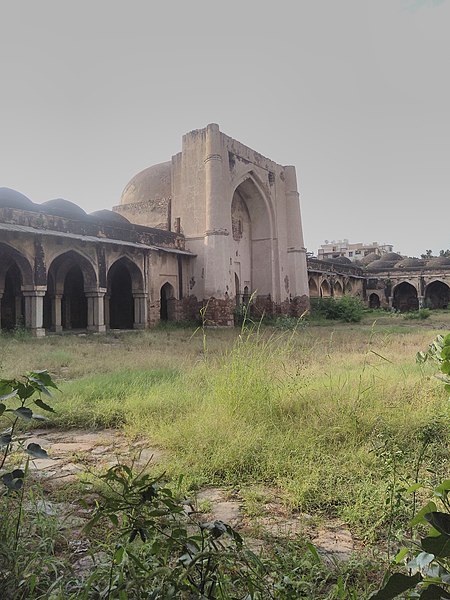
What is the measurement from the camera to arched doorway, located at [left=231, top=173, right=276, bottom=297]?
21203 mm

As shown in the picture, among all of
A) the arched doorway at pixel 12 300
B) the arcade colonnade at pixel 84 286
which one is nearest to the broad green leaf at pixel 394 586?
the arcade colonnade at pixel 84 286

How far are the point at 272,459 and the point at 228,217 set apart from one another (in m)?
16.2

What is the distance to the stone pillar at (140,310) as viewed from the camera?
16.6 metres

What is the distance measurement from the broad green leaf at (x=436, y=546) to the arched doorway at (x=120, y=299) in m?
18.5

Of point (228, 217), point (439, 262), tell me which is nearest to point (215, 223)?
point (228, 217)

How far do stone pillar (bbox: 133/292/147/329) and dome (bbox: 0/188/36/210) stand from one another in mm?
4763

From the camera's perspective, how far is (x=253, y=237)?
2209 centimetres

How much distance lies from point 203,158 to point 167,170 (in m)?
4.17

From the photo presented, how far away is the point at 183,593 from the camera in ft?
4.25

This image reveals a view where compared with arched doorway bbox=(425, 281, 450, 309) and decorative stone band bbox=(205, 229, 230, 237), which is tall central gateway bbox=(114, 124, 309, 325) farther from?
arched doorway bbox=(425, 281, 450, 309)

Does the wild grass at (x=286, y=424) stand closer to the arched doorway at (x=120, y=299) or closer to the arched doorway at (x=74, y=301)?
the arched doorway at (x=74, y=301)


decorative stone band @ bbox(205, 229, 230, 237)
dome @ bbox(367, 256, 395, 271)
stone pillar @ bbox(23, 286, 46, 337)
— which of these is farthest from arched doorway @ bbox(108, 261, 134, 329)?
dome @ bbox(367, 256, 395, 271)

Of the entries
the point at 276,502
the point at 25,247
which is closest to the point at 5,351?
the point at 25,247

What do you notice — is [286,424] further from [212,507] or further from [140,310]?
[140,310]
